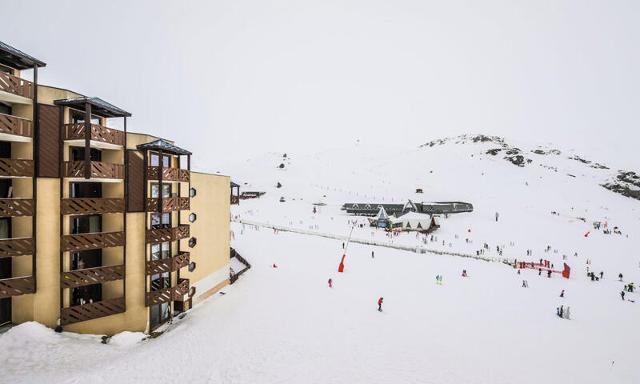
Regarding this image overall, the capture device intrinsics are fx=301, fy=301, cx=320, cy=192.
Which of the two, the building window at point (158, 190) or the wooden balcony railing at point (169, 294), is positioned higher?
the building window at point (158, 190)

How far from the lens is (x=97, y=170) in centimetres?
1548

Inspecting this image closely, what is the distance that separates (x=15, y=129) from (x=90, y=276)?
7.75 metres

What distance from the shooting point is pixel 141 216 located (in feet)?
58.9

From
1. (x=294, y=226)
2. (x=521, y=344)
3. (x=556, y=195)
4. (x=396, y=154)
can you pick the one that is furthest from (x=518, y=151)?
(x=521, y=344)

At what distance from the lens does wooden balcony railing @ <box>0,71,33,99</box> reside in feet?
42.2

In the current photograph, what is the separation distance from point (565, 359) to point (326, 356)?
50.7ft

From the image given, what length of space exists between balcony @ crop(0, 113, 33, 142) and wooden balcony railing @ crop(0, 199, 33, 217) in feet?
9.30

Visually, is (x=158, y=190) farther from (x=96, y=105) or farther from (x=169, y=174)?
(x=96, y=105)

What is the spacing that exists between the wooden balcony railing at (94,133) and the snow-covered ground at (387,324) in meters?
9.37

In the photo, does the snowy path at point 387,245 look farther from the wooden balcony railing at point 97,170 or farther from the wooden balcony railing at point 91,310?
the wooden balcony railing at point 97,170

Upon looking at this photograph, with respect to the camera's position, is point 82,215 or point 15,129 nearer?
point 15,129

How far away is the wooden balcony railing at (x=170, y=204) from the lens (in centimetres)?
1817

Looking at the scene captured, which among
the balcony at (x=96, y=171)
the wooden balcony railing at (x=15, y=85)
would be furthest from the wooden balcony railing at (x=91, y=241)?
the wooden balcony railing at (x=15, y=85)

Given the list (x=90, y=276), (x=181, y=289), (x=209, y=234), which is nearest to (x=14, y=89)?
(x=90, y=276)
